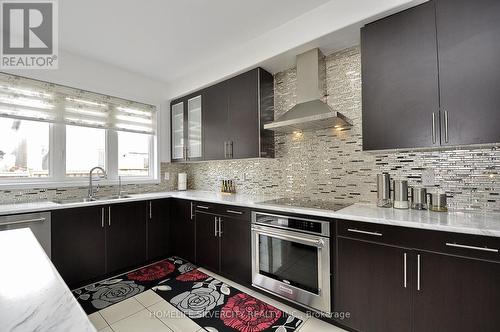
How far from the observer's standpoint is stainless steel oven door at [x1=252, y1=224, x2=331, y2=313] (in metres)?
1.79

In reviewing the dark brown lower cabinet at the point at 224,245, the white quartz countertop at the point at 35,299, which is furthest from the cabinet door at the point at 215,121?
the white quartz countertop at the point at 35,299

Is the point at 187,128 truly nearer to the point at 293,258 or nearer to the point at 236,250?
the point at 236,250

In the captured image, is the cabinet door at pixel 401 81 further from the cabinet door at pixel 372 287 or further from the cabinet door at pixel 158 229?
the cabinet door at pixel 158 229

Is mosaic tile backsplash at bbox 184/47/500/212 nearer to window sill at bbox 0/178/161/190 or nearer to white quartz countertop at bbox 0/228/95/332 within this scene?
window sill at bbox 0/178/161/190

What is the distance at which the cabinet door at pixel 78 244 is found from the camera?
2232 millimetres

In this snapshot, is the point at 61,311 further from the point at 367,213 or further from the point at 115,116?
the point at 115,116

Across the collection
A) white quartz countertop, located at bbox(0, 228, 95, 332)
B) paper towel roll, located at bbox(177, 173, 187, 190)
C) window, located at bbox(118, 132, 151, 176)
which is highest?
window, located at bbox(118, 132, 151, 176)

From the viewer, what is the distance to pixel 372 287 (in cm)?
160

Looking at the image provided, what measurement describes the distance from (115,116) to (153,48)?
1.17m

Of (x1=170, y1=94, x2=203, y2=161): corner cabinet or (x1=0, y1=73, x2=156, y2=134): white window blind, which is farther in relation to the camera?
(x1=170, y1=94, x2=203, y2=161): corner cabinet

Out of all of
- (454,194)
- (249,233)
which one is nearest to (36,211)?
(249,233)

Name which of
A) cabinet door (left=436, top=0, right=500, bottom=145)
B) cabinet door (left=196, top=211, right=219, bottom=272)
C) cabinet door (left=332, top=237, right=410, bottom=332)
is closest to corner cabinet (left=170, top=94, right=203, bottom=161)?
cabinet door (left=196, top=211, right=219, bottom=272)

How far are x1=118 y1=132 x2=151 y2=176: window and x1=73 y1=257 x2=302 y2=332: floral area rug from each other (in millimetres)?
1439

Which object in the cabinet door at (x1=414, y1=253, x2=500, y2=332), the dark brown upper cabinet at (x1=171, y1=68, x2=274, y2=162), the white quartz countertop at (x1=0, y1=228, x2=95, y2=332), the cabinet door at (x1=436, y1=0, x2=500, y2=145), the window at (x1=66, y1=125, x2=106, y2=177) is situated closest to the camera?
the white quartz countertop at (x1=0, y1=228, x2=95, y2=332)
